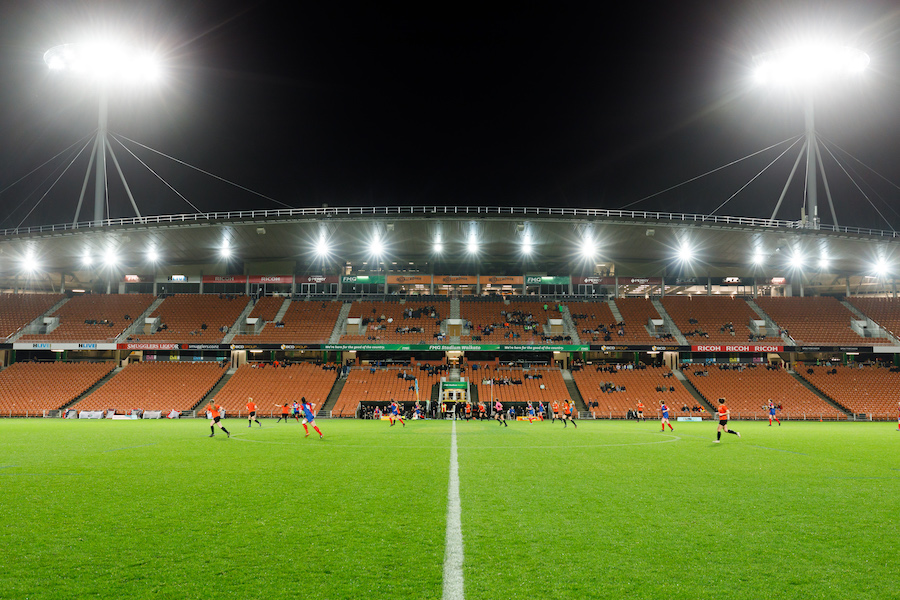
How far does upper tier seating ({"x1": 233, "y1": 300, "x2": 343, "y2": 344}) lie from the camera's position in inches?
1751

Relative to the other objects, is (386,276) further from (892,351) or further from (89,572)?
(89,572)

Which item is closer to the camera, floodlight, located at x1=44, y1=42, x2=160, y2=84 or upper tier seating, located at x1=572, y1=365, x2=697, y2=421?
floodlight, located at x1=44, y1=42, x2=160, y2=84

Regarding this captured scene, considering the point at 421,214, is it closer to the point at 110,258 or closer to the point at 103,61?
the point at 103,61

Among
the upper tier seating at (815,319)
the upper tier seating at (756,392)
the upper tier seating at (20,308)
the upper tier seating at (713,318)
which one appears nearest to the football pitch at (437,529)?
the upper tier seating at (756,392)

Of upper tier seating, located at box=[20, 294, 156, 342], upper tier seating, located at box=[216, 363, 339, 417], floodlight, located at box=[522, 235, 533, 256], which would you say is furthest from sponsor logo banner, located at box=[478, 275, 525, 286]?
upper tier seating, located at box=[20, 294, 156, 342]

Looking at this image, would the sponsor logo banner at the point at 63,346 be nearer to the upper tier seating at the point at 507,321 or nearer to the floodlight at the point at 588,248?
the upper tier seating at the point at 507,321

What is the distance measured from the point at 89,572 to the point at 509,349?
40.5 m

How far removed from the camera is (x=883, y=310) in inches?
1897

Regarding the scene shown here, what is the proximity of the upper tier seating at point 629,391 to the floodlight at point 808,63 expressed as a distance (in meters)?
24.4

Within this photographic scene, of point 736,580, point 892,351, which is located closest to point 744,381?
point 892,351

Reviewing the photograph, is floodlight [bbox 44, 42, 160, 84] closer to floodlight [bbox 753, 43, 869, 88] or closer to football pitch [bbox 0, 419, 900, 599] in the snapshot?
football pitch [bbox 0, 419, 900, 599]

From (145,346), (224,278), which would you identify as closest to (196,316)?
(145,346)

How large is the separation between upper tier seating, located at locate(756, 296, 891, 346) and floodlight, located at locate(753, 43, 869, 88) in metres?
19.7

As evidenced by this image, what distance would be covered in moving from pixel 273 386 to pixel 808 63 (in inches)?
1870
